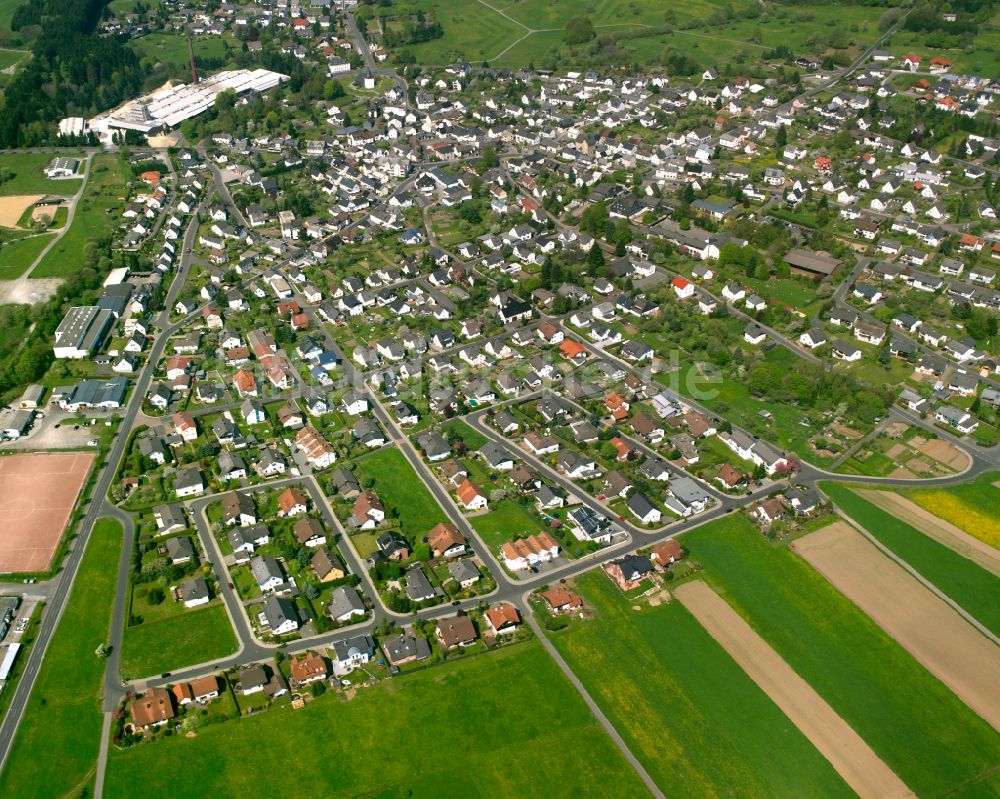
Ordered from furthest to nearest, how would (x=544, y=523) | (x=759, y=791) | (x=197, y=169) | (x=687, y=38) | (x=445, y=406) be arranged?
(x=687, y=38)
(x=197, y=169)
(x=445, y=406)
(x=544, y=523)
(x=759, y=791)

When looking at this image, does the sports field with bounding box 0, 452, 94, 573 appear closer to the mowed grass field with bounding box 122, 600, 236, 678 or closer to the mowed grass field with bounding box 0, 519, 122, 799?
the mowed grass field with bounding box 0, 519, 122, 799

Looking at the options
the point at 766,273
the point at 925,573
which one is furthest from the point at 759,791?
the point at 766,273

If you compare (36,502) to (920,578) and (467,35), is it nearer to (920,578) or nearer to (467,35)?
(920,578)

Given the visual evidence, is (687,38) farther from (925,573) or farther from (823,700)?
(823,700)

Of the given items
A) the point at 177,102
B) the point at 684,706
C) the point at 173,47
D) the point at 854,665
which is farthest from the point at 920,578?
the point at 173,47

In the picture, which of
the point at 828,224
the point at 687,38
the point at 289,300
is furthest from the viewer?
the point at 687,38

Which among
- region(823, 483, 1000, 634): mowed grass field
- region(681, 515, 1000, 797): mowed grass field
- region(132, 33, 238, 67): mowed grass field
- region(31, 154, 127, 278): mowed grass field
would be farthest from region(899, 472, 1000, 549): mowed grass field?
region(132, 33, 238, 67): mowed grass field
